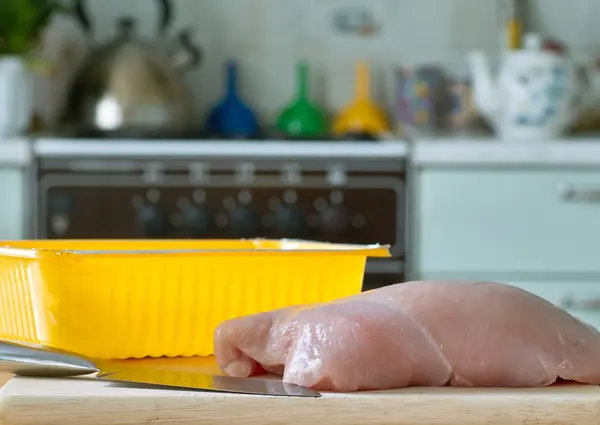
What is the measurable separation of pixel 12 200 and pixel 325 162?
0.67m

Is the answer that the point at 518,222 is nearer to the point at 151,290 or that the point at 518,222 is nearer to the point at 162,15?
the point at 162,15

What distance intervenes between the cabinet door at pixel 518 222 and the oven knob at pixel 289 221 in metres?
0.25

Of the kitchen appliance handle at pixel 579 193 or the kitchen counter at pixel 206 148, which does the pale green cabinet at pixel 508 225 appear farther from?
the kitchen counter at pixel 206 148

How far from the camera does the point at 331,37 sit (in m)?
3.01

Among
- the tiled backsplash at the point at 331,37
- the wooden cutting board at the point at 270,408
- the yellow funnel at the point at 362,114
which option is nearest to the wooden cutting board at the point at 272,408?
the wooden cutting board at the point at 270,408

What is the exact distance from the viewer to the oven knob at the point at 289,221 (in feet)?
7.86

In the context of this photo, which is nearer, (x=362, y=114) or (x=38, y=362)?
(x=38, y=362)

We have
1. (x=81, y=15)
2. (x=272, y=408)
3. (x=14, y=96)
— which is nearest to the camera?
(x=272, y=408)

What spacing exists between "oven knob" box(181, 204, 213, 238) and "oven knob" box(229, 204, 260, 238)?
0.17 feet

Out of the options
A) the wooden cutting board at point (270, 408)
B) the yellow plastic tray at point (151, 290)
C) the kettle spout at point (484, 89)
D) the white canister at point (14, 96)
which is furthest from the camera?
the kettle spout at point (484, 89)

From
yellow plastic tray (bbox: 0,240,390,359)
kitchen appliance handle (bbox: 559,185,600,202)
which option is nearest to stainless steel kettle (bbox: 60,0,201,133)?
kitchen appliance handle (bbox: 559,185,600,202)

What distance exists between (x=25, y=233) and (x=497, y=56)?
4.40 ft

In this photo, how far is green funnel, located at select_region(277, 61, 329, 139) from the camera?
9.51ft

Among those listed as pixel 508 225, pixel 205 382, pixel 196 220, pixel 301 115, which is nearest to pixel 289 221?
pixel 196 220
